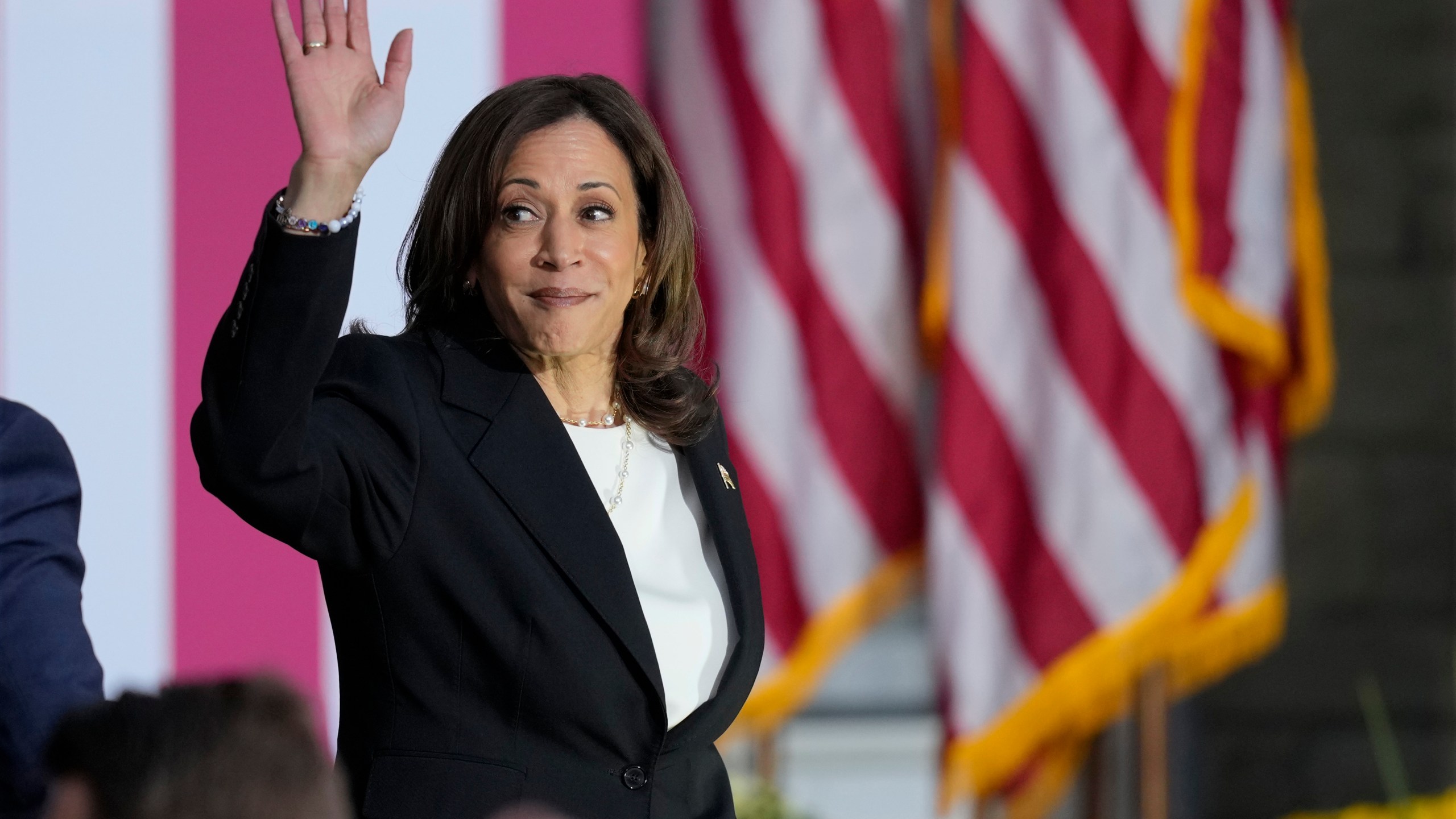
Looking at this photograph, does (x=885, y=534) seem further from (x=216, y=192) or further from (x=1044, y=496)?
(x=216, y=192)

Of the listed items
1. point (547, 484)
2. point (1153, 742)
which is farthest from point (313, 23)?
point (1153, 742)

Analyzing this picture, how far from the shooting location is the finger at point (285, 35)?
922 millimetres

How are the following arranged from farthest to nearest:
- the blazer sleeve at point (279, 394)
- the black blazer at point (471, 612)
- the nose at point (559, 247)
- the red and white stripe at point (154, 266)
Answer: the red and white stripe at point (154, 266)
the nose at point (559, 247)
the black blazer at point (471, 612)
the blazer sleeve at point (279, 394)

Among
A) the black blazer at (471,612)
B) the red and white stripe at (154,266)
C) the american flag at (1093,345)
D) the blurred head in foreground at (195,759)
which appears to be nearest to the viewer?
the blurred head in foreground at (195,759)

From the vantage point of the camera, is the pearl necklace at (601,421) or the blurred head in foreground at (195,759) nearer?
the blurred head in foreground at (195,759)

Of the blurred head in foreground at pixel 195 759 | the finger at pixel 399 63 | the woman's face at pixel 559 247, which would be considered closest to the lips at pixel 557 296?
the woman's face at pixel 559 247

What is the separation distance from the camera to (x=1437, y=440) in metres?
3.09

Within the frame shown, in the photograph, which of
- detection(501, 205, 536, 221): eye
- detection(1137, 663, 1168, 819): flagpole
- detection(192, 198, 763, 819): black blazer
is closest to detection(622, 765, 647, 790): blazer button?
detection(192, 198, 763, 819): black blazer

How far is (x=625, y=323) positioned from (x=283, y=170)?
43.0 inches

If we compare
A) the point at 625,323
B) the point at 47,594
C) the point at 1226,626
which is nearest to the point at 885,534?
the point at 1226,626

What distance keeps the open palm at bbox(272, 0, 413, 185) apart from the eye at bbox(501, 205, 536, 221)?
0.21m

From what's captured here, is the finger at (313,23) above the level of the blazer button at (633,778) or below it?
above

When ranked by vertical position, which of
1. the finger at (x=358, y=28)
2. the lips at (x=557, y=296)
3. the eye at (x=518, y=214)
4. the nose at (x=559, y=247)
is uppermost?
the finger at (x=358, y=28)

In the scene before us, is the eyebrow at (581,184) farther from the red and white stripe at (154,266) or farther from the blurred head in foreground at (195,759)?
the red and white stripe at (154,266)
